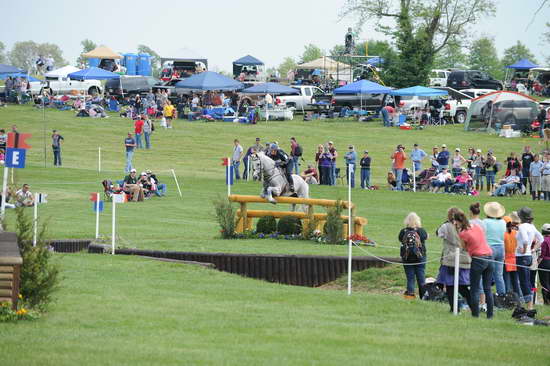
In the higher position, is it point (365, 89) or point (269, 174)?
point (365, 89)

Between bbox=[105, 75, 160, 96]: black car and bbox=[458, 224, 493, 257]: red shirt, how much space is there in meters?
51.8

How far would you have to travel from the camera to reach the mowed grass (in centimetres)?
995

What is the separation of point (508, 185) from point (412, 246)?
59.9ft

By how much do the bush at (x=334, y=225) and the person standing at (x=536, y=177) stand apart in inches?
465

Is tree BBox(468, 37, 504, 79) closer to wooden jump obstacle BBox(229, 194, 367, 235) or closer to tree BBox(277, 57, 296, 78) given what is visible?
tree BBox(277, 57, 296, 78)

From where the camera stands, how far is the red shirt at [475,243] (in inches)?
520

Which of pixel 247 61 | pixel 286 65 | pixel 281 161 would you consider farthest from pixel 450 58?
pixel 281 161

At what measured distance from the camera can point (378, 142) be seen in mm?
48812

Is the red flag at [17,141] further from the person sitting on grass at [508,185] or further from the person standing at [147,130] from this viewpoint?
the person standing at [147,130]

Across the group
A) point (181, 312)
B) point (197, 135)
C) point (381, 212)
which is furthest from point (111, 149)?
point (181, 312)

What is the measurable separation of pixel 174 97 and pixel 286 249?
42.0 meters

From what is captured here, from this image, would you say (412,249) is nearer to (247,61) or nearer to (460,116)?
(460,116)

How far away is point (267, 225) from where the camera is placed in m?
22.2

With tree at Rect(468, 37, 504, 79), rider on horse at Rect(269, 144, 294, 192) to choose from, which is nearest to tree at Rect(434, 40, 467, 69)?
tree at Rect(468, 37, 504, 79)
